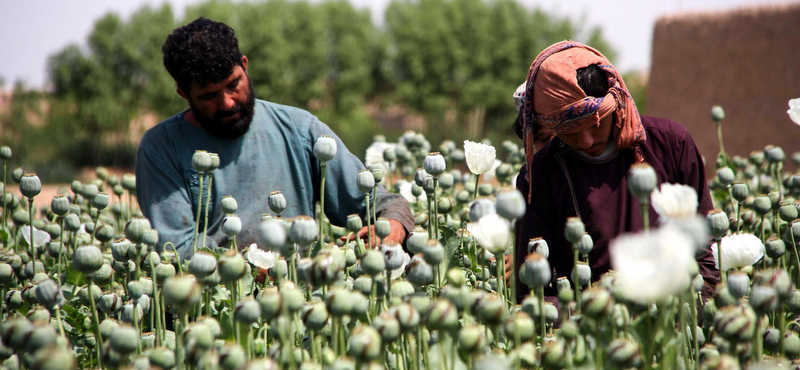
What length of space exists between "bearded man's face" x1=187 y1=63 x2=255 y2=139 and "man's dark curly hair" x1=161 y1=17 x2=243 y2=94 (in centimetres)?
4

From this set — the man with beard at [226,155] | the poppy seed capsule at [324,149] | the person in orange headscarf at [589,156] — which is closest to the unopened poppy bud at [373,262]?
the poppy seed capsule at [324,149]

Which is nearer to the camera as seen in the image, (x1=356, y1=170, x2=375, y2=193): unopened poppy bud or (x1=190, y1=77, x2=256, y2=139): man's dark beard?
(x1=356, y1=170, x2=375, y2=193): unopened poppy bud

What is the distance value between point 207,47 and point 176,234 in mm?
709

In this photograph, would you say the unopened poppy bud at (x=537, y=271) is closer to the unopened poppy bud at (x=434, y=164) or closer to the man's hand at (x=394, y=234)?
the unopened poppy bud at (x=434, y=164)

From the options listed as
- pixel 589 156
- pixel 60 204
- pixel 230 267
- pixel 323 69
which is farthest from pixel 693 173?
pixel 323 69

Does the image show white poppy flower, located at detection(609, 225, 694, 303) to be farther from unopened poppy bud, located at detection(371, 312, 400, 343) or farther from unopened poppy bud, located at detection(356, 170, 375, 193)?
unopened poppy bud, located at detection(356, 170, 375, 193)

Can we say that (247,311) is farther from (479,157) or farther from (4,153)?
(4,153)

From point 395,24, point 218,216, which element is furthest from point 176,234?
Answer: point 395,24

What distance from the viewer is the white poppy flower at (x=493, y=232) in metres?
1.20

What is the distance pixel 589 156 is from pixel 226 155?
1.44 m

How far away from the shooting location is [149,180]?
2740 millimetres

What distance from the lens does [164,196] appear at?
2691mm

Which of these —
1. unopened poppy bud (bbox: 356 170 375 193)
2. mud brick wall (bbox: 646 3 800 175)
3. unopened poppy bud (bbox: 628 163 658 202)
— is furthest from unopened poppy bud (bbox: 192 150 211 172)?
mud brick wall (bbox: 646 3 800 175)

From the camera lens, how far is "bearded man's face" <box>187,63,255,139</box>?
8.91 feet
